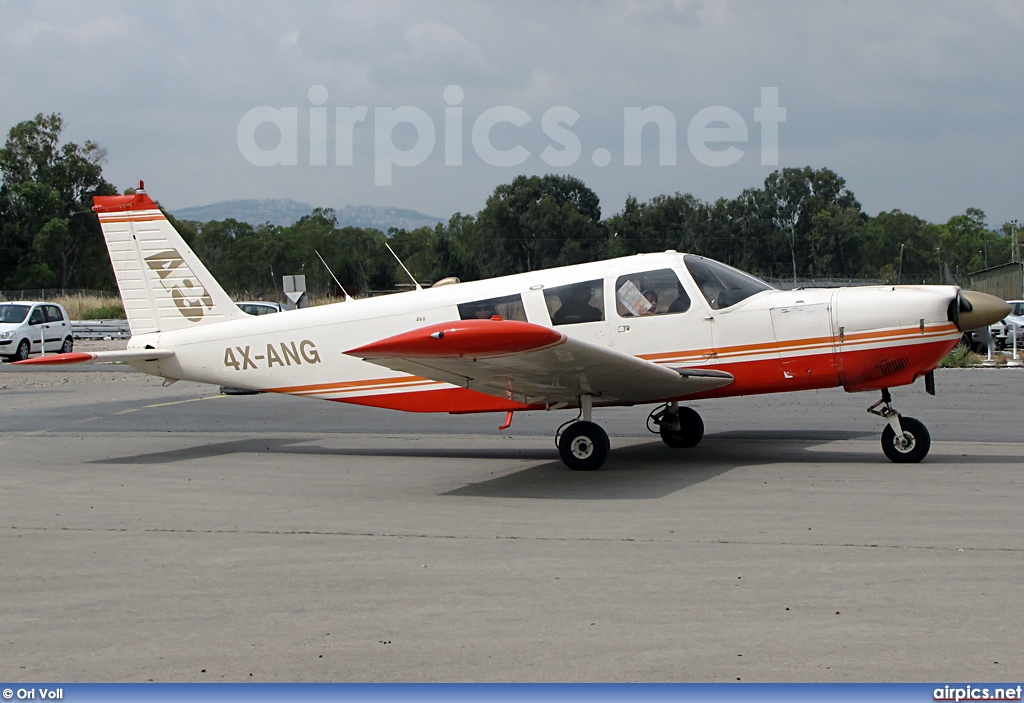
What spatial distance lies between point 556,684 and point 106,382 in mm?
20596

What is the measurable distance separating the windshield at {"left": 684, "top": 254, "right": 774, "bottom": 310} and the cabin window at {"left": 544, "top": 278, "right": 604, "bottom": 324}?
966 mm

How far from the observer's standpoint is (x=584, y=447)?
9383 mm

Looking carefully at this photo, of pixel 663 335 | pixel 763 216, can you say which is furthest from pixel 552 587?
pixel 763 216

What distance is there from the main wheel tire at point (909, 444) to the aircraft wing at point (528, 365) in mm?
1646

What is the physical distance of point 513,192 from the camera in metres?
55.2

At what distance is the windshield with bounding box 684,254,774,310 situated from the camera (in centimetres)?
991

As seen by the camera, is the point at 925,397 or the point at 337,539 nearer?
the point at 337,539

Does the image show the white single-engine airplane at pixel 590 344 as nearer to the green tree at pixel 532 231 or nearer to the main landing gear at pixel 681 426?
the main landing gear at pixel 681 426

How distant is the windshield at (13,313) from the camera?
2947 cm

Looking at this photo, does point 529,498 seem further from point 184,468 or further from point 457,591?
point 184,468

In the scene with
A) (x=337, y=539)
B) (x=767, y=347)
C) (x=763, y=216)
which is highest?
(x=763, y=216)

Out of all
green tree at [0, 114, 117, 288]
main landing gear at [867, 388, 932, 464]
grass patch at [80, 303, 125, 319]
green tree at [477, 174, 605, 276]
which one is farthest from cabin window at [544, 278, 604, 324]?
green tree at [0, 114, 117, 288]

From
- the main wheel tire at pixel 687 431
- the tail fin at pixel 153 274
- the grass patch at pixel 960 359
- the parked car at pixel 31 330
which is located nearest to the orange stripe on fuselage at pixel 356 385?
the tail fin at pixel 153 274

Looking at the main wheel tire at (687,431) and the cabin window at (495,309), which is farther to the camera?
the main wheel tire at (687,431)
